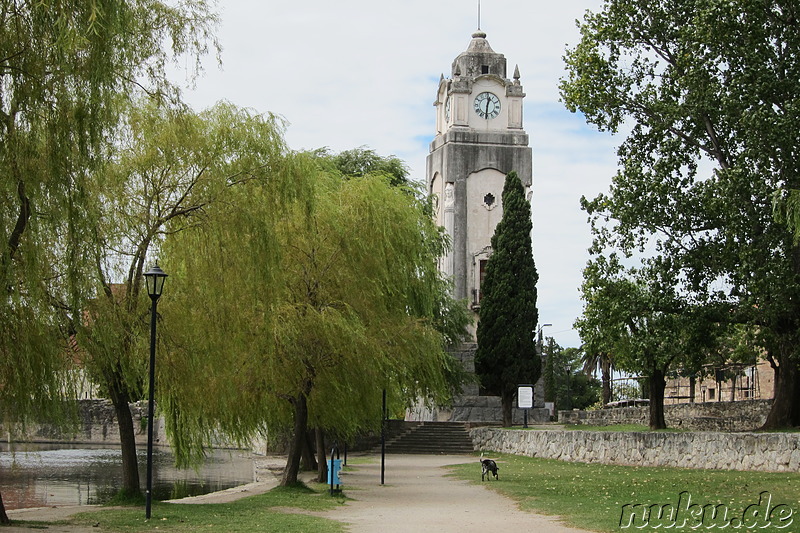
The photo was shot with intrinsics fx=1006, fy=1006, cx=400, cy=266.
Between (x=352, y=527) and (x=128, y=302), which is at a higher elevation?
(x=128, y=302)

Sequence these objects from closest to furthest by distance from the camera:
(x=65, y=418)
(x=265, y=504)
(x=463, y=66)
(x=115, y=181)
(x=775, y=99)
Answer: (x=65, y=418), (x=115, y=181), (x=265, y=504), (x=775, y=99), (x=463, y=66)

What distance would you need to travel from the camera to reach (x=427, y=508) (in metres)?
19.1

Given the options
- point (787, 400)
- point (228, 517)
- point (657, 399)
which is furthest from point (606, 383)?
point (228, 517)

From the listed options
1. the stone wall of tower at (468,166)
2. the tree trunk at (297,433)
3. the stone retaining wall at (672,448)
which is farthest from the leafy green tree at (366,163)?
the tree trunk at (297,433)

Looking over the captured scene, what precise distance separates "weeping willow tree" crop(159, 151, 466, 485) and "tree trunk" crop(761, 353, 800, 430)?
9599mm

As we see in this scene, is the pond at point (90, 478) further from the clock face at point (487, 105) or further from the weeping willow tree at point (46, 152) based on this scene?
the clock face at point (487, 105)

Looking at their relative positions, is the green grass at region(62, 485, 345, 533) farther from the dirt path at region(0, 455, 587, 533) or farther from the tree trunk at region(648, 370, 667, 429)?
the tree trunk at region(648, 370, 667, 429)

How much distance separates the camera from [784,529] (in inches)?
556

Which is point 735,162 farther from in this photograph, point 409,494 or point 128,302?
point 128,302

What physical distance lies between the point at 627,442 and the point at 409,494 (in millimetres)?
9663

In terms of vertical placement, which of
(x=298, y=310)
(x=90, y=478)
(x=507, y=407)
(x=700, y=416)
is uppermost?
(x=298, y=310)

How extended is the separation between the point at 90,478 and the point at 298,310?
13.7m

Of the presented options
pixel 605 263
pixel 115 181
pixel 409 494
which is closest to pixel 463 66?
pixel 605 263

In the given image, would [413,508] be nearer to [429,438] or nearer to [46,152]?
[46,152]
